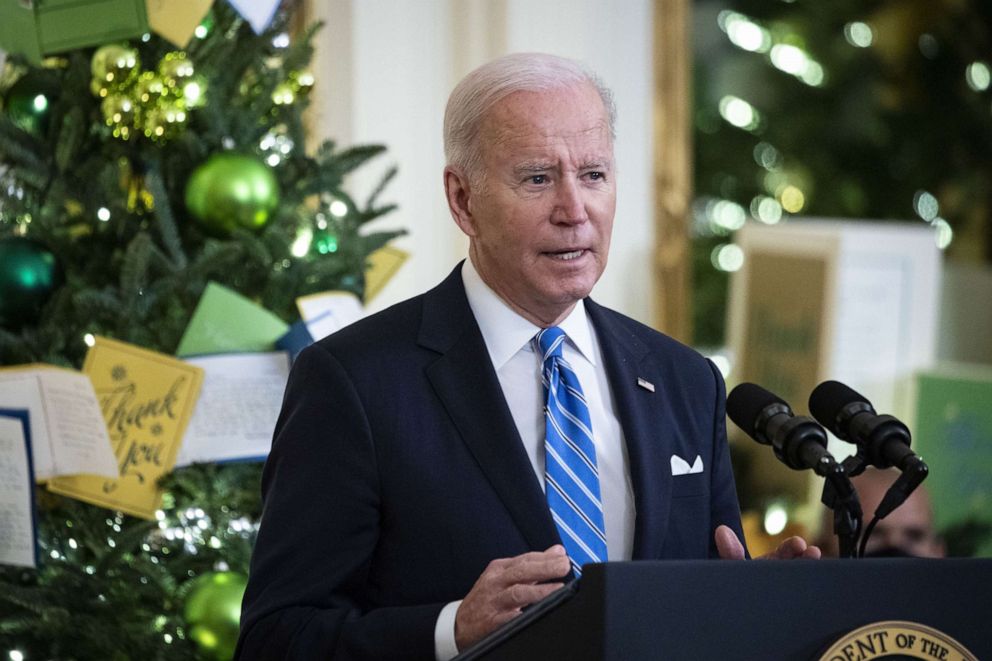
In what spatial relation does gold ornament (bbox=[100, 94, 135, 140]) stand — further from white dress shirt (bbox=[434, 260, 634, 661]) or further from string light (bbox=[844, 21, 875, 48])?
string light (bbox=[844, 21, 875, 48])

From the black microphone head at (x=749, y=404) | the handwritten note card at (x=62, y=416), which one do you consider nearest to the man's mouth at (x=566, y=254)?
the black microphone head at (x=749, y=404)

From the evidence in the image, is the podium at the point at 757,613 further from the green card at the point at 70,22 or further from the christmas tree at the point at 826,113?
the christmas tree at the point at 826,113

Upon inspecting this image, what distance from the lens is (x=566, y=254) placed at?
60.2 inches

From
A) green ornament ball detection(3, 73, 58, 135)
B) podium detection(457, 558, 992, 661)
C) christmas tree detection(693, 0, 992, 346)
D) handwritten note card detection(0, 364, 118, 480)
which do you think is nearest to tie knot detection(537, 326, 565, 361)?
podium detection(457, 558, 992, 661)

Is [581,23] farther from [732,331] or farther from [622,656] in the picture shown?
[622,656]

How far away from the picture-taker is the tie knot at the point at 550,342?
159 cm

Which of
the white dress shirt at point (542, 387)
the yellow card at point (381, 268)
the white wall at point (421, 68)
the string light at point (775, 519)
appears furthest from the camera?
the string light at point (775, 519)

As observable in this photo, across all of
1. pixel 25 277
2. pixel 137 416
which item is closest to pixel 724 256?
pixel 137 416

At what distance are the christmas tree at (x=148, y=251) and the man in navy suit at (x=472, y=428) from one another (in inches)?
28.7

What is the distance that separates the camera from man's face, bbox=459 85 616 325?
4.98 ft

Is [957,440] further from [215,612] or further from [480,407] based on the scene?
[480,407]

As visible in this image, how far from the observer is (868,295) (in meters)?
3.94

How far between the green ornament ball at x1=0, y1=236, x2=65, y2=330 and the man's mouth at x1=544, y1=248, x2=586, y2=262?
1.07 metres

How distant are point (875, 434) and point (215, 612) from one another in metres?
1.15
